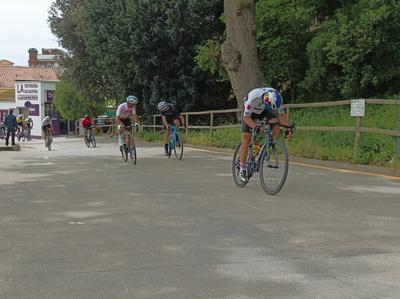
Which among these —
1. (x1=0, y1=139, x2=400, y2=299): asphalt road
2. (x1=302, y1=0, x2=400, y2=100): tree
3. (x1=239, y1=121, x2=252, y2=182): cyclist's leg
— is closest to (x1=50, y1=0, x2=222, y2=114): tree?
(x1=302, y1=0, x2=400, y2=100): tree

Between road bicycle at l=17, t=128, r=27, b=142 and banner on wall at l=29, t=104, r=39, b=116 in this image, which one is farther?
banner on wall at l=29, t=104, r=39, b=116

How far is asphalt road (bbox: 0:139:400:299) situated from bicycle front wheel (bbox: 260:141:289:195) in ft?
0.71

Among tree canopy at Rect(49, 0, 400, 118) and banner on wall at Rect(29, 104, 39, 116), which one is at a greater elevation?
tree canopy at Rect(49, 0, 400, 118)

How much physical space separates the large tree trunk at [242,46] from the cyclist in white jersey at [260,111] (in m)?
8.82

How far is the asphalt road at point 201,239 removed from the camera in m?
4.45

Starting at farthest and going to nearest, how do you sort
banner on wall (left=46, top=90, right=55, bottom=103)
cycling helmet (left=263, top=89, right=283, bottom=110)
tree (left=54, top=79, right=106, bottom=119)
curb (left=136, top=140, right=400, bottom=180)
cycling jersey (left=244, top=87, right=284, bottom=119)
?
banner on wall (left=46, top=90, right=55, bottom=103) → tree (left=54, top=79, right=106, bottom=119) → curb (left=136, top=140, right=400, bottom=180) → cycling jersey (left=244, top=87, right=284, bottom=119) → cycling helmet (left=263, top=89, right=283, bottom=110)

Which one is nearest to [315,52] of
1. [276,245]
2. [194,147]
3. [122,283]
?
[194,147]

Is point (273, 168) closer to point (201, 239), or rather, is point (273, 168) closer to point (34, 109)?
point (201, 239)

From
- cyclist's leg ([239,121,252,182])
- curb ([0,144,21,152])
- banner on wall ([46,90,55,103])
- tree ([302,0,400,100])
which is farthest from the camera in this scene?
banner on wall ([46,90,55,103])

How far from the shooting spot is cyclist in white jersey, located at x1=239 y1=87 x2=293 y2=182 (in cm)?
830

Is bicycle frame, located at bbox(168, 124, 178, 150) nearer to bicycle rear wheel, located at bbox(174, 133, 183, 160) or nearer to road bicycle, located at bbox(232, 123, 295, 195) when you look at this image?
bicycle rear wheel, located at bbox(174, 133, 183, 160)

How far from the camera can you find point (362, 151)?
12.1 m

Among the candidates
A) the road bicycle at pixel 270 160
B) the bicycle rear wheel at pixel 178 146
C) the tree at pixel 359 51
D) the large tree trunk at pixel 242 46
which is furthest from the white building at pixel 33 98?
the road bicycle at pixel 270 160

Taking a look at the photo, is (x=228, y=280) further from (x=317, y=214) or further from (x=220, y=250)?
(x=317, y=214)
